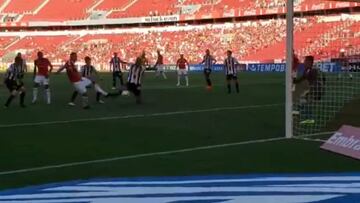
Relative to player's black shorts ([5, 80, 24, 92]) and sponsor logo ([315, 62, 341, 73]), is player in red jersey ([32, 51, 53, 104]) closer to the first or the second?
player's black shorts ([5, 80, 24, 92])

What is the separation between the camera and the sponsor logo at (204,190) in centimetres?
720

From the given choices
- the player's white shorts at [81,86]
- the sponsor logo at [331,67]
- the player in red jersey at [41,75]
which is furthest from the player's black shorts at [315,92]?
the player in red jersey at [41,75]

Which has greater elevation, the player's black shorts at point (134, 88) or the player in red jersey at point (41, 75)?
the player in red jersey at point (41, 75)

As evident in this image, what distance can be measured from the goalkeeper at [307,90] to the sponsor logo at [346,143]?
455 cm

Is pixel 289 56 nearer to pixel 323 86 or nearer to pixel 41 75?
pixel 323 86

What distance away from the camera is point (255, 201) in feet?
23.1

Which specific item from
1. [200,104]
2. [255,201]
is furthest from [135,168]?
[200,104]

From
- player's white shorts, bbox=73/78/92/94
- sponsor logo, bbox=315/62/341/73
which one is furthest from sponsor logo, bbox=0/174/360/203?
sponsor logo, bbox=315/62/341/73

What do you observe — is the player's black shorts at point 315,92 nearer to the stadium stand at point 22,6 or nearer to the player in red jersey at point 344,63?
the player in red jersey at point 344,63

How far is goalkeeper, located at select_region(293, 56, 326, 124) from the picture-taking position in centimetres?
1614

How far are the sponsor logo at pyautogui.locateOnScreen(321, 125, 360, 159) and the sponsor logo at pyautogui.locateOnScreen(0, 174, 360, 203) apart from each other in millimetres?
1767

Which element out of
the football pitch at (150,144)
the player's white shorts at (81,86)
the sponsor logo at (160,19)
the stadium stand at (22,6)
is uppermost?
the stadium stand at (22,6)

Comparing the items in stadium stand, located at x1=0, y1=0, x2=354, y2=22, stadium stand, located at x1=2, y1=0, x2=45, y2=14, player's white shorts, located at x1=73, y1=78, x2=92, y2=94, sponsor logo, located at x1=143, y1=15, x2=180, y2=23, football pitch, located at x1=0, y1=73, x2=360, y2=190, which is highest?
stadium stand, located at x1=2, y1=0, x2=45, y2=14

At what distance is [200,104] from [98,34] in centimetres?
5746
